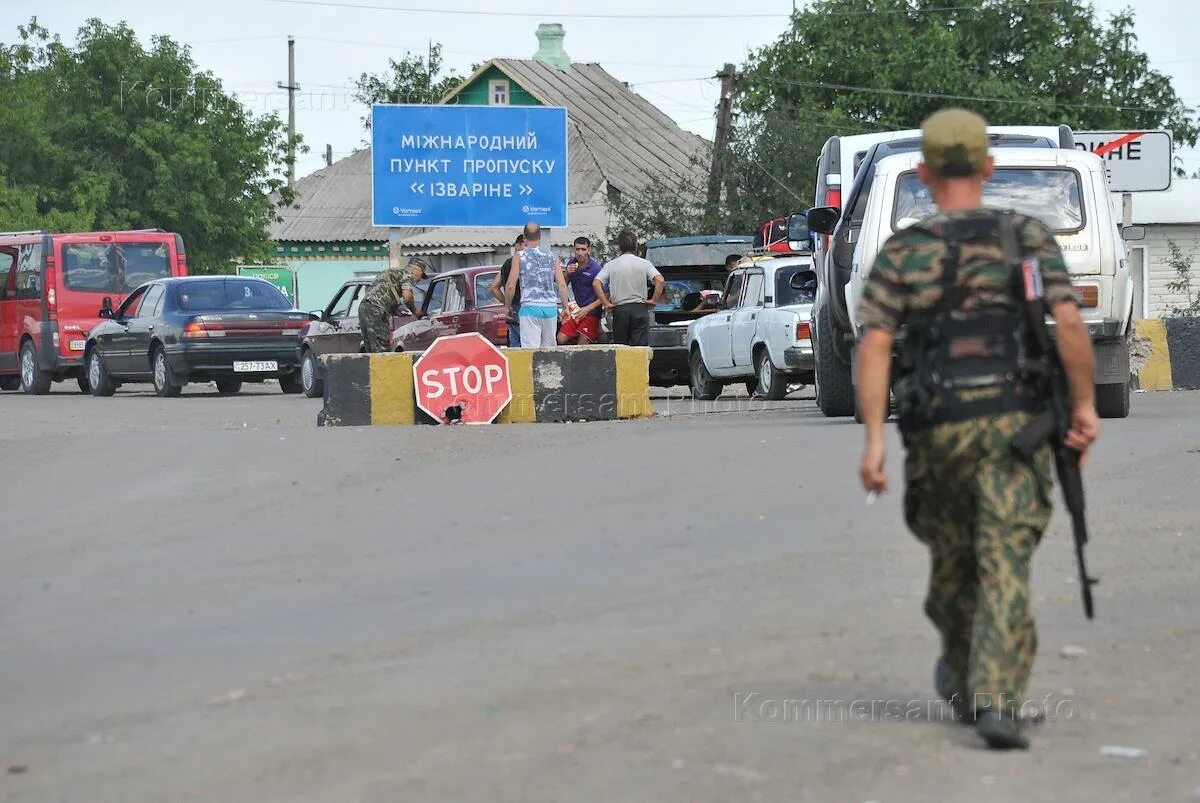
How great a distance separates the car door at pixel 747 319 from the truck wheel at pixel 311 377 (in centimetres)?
572

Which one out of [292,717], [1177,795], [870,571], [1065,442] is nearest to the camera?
[1177,795]

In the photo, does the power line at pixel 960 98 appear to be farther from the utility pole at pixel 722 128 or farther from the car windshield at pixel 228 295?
the car windshield at pixel 228 295

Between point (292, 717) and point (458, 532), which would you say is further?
point (458, 532)

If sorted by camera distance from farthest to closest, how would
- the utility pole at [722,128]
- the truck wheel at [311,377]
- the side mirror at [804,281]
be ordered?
the utility pole at [722,128]
the truck wheel at [311,377]
the side mirror at [804,281]

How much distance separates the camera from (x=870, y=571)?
848 centimetres

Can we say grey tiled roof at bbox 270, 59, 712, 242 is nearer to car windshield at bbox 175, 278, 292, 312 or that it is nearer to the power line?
the power line

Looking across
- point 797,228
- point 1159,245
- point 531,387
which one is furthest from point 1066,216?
point 1159,245

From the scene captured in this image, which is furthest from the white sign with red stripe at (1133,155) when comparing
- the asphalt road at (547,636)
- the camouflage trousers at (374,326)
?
the asphalt road at (547,636)

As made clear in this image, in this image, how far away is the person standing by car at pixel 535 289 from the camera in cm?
1931

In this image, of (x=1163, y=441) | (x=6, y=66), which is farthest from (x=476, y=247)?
(x=1163, y=441)

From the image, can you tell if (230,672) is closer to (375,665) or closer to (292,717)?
(375,665)

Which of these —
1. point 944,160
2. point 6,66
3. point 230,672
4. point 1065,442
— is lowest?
point 230,672

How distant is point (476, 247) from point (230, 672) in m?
59.5

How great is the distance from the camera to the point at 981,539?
5391mm
